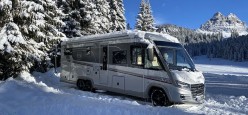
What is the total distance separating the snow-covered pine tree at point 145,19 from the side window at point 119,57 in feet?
131

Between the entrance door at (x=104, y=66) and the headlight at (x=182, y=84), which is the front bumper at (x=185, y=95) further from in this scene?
the entrance door at (x=104, y=66)

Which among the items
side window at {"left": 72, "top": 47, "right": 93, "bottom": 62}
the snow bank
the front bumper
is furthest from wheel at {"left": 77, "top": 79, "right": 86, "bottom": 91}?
the front bumper

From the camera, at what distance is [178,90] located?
40.1ft

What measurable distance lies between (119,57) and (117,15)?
3509 cm

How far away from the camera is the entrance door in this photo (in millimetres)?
15664

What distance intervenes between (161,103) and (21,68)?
8583mm

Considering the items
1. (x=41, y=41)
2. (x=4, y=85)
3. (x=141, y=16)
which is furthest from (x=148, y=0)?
(x=4, y=85)

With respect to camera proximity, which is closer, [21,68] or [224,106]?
[224,106]

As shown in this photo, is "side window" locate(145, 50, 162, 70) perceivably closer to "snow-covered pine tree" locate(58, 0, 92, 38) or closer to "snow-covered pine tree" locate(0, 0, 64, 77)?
"snow-covered pine tree" locate(0, 0, 64, 77)

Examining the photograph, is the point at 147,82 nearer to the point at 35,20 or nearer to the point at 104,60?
the point at 104,60

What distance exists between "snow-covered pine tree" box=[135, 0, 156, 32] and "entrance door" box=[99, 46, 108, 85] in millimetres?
39237

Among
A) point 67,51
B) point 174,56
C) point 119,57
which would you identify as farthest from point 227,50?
point 174,56

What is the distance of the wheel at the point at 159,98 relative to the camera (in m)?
12.8

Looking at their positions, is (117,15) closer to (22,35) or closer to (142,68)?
(22,35)
